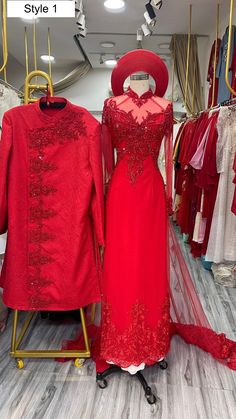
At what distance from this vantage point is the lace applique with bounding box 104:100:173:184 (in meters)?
1.52

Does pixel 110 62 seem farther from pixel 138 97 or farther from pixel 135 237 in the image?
pixel 135 237

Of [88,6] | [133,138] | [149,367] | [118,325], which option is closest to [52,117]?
[133,138]

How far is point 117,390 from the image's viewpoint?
1.64 meters

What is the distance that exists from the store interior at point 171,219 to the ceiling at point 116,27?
1 cm

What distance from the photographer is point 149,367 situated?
5.98 feet

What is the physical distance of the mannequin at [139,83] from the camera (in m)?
1.54

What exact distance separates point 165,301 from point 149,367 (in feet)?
1.49

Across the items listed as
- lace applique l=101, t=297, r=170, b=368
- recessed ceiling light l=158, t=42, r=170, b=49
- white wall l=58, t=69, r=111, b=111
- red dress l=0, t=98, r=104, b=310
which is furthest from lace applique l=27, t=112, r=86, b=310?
white wall l=58, t=69, r=111, b=111

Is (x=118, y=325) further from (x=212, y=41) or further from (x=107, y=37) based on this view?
(x=107, y=37)

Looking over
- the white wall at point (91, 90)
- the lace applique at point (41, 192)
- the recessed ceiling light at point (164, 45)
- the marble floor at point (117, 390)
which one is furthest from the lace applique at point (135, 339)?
the white wall at point (91, 90)

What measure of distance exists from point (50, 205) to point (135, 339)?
2.63ft

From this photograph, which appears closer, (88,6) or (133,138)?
(133,138)

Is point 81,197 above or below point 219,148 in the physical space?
below

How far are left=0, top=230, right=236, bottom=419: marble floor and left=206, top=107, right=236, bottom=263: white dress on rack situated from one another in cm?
105
